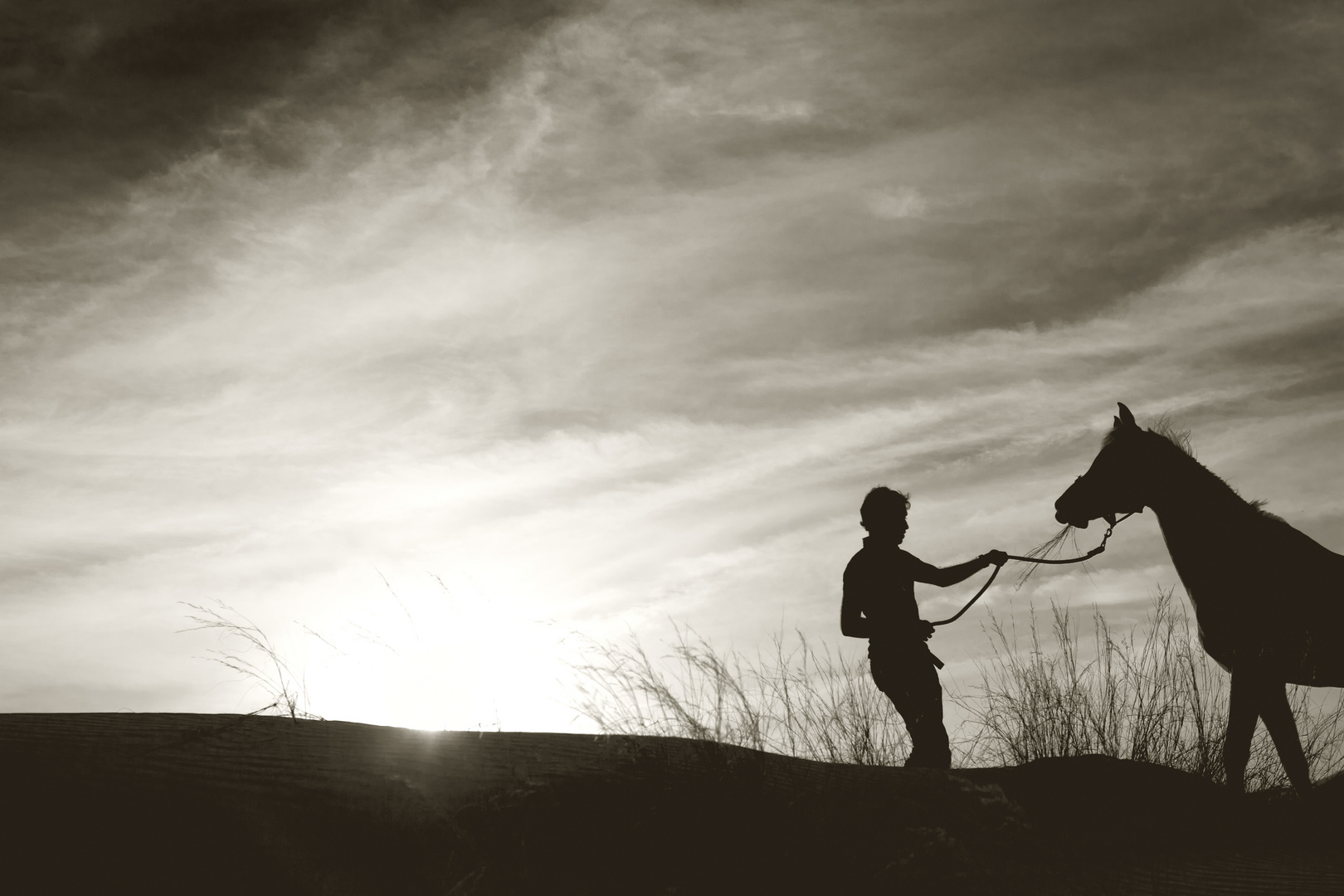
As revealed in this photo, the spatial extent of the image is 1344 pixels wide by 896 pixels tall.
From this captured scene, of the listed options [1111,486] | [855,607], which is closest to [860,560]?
[855,607]

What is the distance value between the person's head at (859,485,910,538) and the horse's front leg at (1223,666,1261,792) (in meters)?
2.25

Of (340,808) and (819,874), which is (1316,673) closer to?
(819,874)

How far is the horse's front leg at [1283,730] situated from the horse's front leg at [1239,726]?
0.06 metres

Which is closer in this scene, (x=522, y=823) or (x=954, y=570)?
(x=522, y=823)

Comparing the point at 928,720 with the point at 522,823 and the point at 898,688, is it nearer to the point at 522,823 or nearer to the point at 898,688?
the point at 898,688

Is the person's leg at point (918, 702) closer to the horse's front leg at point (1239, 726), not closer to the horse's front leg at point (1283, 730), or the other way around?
the horse's front leg at point (1239, 726)

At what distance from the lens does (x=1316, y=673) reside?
6047 millimetres

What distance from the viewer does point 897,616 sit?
5.55 meters

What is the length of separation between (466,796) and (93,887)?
1066mm

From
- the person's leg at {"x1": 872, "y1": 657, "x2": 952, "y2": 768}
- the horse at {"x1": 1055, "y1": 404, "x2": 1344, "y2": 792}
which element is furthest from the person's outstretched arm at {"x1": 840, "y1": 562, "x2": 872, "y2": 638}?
the horse at {"x1": 1055, "y1": 404, "x2": 1344, "y2": 792}

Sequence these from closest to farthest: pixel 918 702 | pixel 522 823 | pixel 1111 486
A: 1. pixel 522 823
2. pixel 918 702
3. pixel 1111 486

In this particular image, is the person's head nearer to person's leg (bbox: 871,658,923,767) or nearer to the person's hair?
the person's hair

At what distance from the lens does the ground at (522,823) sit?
2.55 meters

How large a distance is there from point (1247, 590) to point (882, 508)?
2.49 meters
